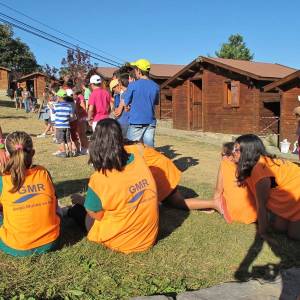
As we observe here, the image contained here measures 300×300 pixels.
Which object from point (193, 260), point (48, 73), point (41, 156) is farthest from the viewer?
point (48, 73)

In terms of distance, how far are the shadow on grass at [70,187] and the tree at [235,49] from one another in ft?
200

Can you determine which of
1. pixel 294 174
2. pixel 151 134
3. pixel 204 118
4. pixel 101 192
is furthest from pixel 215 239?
pixel 204 118

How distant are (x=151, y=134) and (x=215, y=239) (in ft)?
8.92

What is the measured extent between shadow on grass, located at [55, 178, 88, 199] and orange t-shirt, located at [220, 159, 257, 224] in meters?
2.22

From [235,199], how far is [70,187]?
2.70 metres

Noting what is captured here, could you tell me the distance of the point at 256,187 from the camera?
4.23 metres

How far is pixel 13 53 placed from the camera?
7119cm

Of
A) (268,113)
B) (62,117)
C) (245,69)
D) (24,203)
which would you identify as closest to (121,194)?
(24,203)

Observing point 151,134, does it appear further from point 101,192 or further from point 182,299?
point 182,299

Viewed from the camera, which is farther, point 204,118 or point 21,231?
point 204,118

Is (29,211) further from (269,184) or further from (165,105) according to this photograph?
(165,105)

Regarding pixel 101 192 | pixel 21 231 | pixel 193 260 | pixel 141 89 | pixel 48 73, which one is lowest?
pixel 193 260

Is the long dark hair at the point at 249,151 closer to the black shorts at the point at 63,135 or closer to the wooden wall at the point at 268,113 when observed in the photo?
the black shorts at the point at 63,135

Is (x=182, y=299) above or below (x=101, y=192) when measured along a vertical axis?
below
